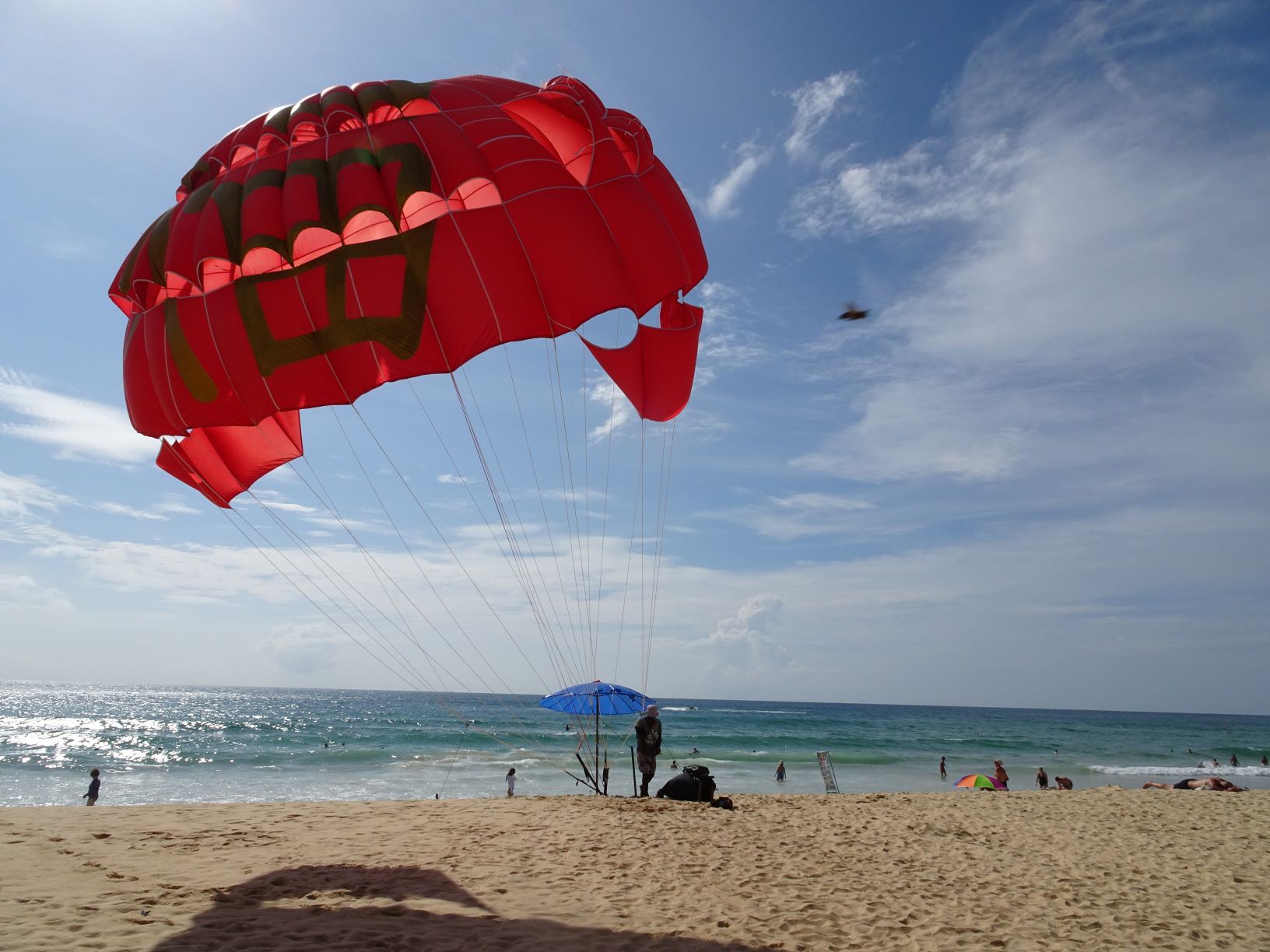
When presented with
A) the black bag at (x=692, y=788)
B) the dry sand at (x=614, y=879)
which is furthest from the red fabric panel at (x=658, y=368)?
the black bag at (x=692, y=788)

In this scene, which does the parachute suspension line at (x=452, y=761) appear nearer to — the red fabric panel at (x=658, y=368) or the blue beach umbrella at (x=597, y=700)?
the blue beach umbrella at (x=597, y=700)

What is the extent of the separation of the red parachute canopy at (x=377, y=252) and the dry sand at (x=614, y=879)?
3.96 m

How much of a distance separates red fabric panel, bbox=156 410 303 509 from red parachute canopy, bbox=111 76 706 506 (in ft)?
2.89

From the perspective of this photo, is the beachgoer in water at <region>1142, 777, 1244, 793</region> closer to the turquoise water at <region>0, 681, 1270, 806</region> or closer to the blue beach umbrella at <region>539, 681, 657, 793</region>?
the turquoise water at <region>0, 681, 1270, 806</region>

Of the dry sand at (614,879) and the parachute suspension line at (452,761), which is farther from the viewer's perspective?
the parachute suspension line at (452,761)

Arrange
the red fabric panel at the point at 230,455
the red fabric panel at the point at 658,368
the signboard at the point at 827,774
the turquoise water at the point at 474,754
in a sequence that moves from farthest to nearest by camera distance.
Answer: the turquoise water at the point at 474,754, the signboard at the point at 827,774, the red fabric panel at the point at 230,455, the red fabric panel at the point at 658,368

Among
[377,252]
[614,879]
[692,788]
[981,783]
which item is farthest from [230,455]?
[981,783]

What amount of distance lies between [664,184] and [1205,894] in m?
8.46

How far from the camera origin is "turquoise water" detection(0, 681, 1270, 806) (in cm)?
2023

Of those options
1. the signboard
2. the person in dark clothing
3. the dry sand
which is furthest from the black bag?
the signboard

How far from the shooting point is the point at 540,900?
560 cm

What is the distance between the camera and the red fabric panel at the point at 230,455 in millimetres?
7809

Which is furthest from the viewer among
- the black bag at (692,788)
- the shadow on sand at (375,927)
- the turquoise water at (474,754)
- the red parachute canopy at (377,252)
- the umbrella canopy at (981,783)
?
the turquoise water at (474,754)

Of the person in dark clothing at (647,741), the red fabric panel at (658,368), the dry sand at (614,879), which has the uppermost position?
the red fabric panel at (658,368)
